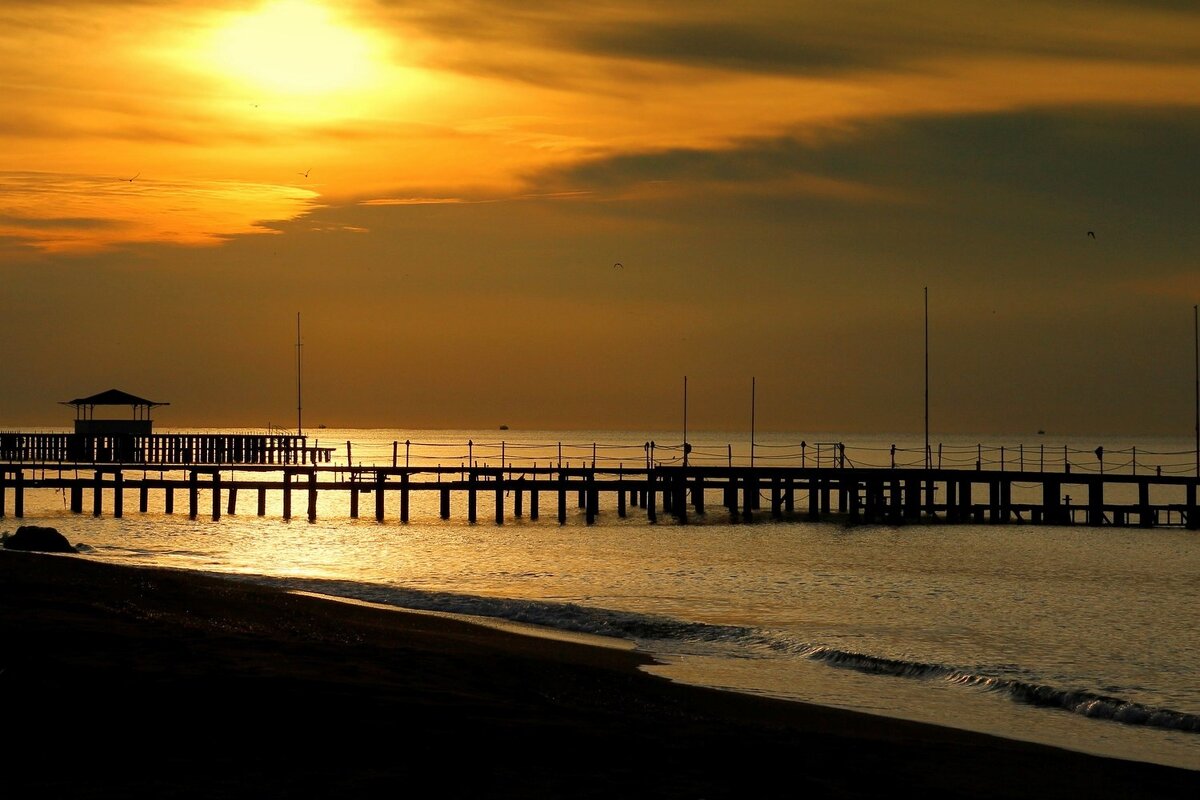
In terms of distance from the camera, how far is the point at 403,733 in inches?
422

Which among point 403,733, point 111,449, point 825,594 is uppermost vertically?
point 111,449

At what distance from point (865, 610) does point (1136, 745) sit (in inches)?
597

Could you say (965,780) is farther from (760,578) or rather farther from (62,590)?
(760,578)

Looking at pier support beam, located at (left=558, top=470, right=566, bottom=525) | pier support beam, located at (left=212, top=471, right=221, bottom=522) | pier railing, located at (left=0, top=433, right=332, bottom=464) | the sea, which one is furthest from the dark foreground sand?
pier railing, located at (left=0, top=433, right=332, bottom=464)

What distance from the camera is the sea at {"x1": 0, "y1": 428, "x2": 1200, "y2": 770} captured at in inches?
682

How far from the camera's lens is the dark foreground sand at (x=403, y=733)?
372 inches

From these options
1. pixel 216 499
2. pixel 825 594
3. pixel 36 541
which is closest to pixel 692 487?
pixel 216 499

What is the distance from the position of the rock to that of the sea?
8.74ft

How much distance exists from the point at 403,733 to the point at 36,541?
2533 centimetres

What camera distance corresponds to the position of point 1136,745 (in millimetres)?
14328

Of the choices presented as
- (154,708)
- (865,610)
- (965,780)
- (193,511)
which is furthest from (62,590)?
(193,511)

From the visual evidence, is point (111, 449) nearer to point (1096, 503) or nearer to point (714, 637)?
point (1096, 503)

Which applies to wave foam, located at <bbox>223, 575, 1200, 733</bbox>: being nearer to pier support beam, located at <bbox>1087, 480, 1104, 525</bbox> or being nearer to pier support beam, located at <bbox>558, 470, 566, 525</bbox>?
pier support beam, located at <bbox>558, 470, 566, 525</bbox>

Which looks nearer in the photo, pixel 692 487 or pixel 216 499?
pixel 216 499
